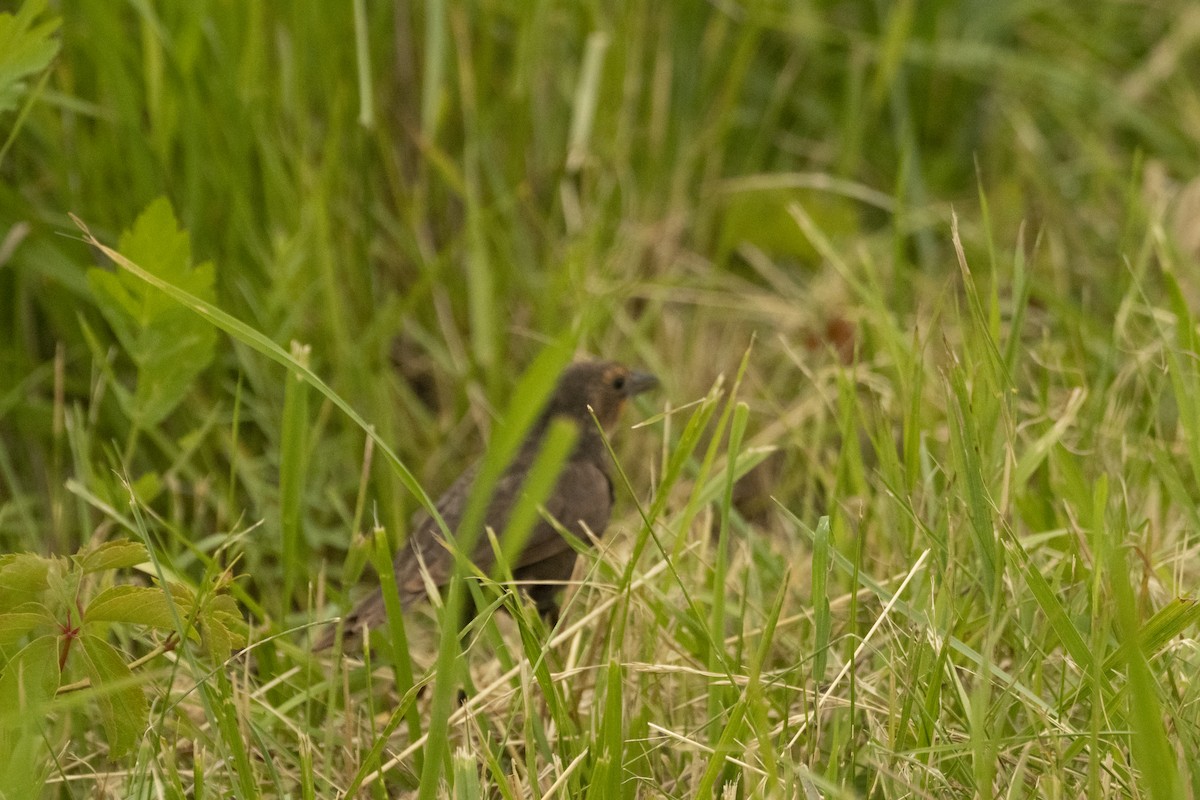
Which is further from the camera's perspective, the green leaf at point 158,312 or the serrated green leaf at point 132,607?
the green leaf at point 158,312

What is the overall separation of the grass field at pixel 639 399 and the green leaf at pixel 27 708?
0.01m

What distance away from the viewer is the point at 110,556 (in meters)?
2.28

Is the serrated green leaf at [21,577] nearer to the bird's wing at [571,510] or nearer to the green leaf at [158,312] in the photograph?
the green leaf at [158,312]

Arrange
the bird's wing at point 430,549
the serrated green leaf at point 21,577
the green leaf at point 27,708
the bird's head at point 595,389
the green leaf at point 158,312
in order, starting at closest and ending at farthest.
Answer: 1. the green leaf at point 27,708
2. the serrated green leaf at point 21,577
3. the green leaf at point 158,312
4. the bird's wing at point 430,549
5. the bird's head at point 595,389

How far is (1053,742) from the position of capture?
219 cm

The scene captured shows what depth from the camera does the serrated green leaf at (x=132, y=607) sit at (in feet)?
7.48

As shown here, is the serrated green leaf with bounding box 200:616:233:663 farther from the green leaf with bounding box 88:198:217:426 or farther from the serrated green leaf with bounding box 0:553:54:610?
the green leaf with bounding box 88:198:217:426

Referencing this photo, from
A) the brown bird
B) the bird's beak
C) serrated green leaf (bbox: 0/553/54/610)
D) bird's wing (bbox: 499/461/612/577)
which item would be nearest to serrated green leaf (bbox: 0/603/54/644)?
serrated green leaf (bbox: 0/553/54/610)

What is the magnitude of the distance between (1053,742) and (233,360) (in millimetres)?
2388

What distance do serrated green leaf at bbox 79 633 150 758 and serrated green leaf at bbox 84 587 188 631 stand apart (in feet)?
0.14

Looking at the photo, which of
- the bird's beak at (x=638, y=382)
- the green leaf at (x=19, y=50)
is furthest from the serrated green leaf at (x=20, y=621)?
the bird's beak at (x=638, y=382)

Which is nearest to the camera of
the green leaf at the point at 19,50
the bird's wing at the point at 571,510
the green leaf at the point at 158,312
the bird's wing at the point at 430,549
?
the green leaf at the point at 19,50

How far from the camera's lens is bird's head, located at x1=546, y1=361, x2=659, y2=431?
3895mm

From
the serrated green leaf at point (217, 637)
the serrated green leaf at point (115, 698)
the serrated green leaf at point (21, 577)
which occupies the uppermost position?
the serrated green leaf at point (21, 577)
